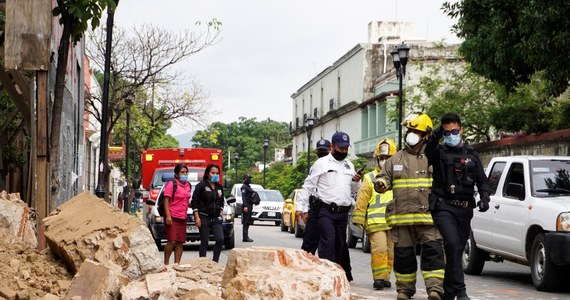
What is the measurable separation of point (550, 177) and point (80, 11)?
6631mm

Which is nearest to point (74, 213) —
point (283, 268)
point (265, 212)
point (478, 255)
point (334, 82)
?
point (283, 268)

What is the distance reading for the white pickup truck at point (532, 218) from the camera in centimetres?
1261

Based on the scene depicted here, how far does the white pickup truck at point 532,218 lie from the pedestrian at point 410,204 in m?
2.57

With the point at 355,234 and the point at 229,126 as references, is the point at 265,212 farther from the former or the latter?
the point at 229,126

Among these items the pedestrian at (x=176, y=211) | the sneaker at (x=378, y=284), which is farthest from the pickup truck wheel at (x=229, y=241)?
the sneaker at (x=378, y=284)

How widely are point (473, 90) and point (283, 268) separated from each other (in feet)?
91.3

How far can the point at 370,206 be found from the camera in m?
13.4

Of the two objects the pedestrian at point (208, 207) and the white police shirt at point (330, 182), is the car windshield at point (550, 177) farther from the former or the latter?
the pedestrian at point (208, 207)

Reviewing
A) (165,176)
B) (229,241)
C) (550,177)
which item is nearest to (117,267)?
(550,177)

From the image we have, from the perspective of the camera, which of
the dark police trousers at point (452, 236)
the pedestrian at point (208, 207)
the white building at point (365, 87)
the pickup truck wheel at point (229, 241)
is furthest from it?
the white building at point (365, 87)

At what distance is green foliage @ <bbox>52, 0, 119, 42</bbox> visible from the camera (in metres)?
11.4

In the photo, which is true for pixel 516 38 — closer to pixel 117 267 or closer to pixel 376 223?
pixel 376 223

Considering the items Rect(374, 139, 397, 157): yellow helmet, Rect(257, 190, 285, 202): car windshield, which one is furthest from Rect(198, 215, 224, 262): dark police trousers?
Rect(257, 190, 285, 202): car windshield

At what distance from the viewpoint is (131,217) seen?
10.0 m
